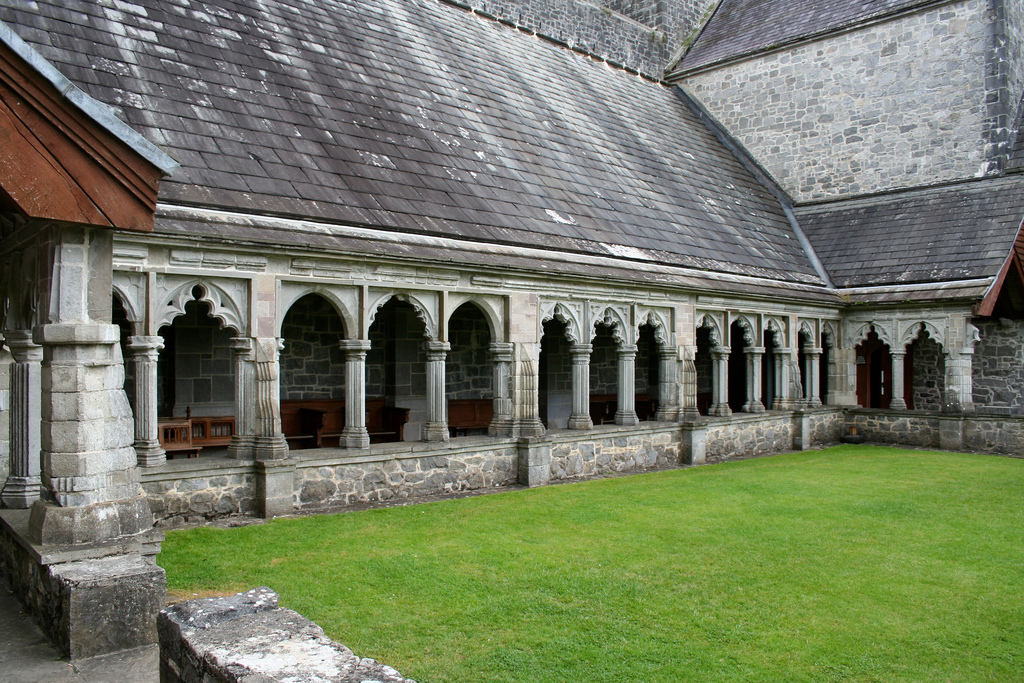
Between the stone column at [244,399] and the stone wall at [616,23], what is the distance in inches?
457

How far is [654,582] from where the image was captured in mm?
6906

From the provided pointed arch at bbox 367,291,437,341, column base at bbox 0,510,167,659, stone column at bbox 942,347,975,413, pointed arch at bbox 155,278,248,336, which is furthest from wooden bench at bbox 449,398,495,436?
stone column at bbox 942,347,975,413

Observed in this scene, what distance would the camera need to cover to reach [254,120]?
35.9ft

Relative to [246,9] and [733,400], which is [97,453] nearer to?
[246,9]

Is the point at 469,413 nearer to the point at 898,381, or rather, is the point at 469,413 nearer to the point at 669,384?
the point at 669,384

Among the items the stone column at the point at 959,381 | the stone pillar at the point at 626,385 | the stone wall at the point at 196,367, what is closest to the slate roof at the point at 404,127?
the stone pillar at the point at 626,385

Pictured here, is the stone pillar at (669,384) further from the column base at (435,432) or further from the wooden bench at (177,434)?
the wooden bench at (177,434)

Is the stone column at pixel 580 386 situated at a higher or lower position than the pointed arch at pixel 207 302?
lower

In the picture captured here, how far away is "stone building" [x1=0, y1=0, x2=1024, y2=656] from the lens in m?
5.38

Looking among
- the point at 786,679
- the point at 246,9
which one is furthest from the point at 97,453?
the point at 246,9

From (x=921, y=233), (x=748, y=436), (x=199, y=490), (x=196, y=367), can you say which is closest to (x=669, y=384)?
(x=748, y=436)

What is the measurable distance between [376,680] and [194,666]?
2.92ft

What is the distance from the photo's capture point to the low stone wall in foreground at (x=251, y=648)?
322cm

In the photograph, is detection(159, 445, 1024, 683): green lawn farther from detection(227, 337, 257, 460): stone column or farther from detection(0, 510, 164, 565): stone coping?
detection(0, 510, 164, 565): stone coping
